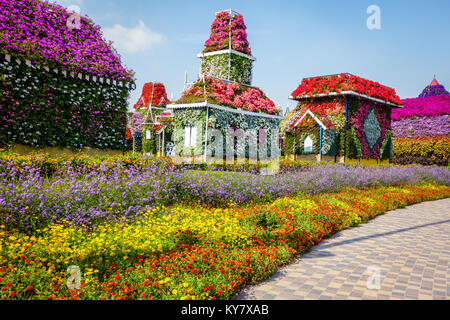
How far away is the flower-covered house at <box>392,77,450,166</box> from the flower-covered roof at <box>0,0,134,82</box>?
25407mm

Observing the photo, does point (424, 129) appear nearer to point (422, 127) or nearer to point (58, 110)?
point (422, 127)

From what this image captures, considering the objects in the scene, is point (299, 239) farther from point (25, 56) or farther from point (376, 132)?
point (376, 132)

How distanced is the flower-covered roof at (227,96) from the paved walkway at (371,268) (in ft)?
42.7

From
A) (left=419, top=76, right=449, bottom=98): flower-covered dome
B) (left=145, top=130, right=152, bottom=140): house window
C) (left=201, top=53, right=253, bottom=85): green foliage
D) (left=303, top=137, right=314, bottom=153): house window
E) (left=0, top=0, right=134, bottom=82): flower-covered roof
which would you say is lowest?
(left=303, top=137, right=314, bottom=153): house window

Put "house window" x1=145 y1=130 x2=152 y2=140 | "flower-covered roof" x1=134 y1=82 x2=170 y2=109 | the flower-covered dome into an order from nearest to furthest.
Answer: "house window" x1=145 y1=130 x2=152 y2=140
the flower-covered dome
"flower-covered roof" x1=134 y1=82 x2=170 y2=109

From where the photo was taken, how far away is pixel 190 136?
20.8 meters

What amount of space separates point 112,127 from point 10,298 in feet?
40.5

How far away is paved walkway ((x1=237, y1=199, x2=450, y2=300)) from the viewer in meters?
5.03

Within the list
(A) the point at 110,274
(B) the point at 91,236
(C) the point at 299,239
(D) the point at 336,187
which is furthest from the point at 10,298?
(D) the point at 336,187

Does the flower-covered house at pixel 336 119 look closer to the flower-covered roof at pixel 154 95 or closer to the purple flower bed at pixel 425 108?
the purple flower bed at pixel 425 108

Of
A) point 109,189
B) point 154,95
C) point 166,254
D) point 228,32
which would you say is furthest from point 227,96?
point 154,95

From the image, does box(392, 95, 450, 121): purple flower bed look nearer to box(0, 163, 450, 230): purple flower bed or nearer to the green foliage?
the green foliage

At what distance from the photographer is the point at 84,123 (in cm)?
1466

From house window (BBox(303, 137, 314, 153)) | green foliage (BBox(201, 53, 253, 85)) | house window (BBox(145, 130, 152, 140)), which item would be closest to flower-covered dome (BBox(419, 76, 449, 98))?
house window (BBox(303, 137, 314, 153))
